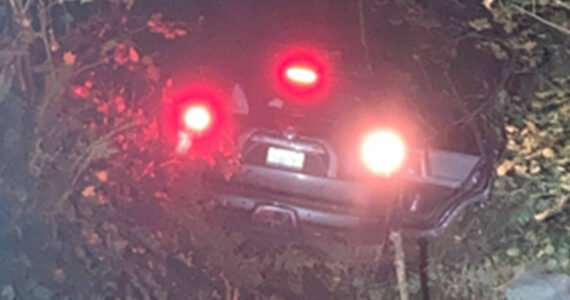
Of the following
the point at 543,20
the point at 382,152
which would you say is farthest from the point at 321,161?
the point at 543,20

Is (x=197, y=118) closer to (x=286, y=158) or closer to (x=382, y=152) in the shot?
(x=286, y=158)

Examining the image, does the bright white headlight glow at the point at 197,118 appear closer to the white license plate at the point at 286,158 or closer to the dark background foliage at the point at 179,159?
the dark background foliage at the point at 179,159

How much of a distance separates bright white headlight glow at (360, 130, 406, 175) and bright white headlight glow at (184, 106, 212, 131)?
95cm

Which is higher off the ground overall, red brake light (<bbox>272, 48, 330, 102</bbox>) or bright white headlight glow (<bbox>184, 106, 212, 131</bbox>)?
red brake light (<bbox>272, 48, 330, 102</bbox>)

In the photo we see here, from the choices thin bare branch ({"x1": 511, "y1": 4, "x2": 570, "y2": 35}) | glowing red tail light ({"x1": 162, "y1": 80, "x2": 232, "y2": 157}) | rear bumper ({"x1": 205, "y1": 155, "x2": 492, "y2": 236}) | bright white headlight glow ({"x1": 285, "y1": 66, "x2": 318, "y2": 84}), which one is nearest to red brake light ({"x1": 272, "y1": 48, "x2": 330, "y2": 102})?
bright white headlight glow ({"x1": 285, "y1": 66, "x2": 318, "y2": 84})

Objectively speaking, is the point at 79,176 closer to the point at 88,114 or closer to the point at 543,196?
the point at 88,114

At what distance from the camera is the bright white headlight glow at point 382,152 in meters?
5.00

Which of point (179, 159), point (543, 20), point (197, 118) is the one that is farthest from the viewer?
point (543, 20)

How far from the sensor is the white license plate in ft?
16.6

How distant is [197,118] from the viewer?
4.95 meters

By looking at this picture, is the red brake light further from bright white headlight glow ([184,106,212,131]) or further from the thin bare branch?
the thin bare branch

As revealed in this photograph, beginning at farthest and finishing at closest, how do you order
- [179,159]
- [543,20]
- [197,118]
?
[543,20] → [179,159] → [197,118]

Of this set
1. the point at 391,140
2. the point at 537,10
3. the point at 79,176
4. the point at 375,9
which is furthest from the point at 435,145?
the point at 79,176

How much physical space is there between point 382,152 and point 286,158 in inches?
22.9
